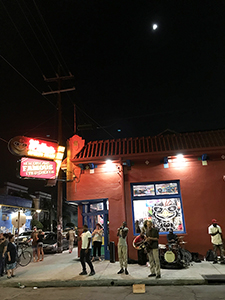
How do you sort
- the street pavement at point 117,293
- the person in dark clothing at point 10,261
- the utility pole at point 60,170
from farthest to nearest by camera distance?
1. the utility pole at point 60,170
2. the person in dark clothing at point 10,261
3. the street pavement at point 117,293

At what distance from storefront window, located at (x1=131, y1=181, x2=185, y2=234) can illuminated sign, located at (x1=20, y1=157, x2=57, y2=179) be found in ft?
15.1

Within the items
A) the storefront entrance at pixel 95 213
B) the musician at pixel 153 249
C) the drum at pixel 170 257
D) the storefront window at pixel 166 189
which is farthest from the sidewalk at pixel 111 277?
the storefront window at pixel 166 189

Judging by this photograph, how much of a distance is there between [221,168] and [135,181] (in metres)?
4.48

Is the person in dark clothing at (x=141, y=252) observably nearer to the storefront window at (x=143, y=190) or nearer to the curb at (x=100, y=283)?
the storefront window at (x=143, y=190)

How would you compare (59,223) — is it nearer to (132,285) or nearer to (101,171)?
(101,171)

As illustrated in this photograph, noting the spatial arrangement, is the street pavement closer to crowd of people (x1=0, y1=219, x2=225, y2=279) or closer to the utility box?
the utility box

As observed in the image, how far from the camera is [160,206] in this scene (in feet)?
38.6

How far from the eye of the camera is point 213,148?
11.3 meters

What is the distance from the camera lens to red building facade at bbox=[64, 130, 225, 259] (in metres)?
11.1

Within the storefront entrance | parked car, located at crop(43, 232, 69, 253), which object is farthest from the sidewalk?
parked car, located at crop(43, 232, 69, 253)

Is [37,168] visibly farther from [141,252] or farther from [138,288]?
[138,288]

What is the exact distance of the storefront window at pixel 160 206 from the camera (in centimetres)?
1143

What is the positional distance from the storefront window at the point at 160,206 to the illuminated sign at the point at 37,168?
4601 mm

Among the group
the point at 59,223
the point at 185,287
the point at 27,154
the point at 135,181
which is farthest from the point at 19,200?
the point at 185,287
